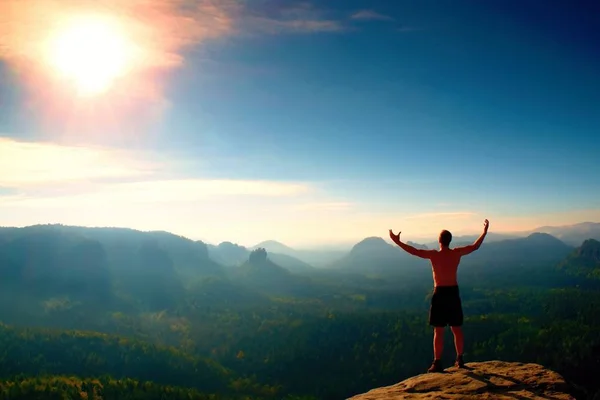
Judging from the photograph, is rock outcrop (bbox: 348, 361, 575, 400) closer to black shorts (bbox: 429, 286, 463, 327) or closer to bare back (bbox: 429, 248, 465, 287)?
black shorts (bbox: 429, 286, 463, 327)

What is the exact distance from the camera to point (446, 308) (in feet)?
51.8

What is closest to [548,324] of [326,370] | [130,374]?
[326,370]

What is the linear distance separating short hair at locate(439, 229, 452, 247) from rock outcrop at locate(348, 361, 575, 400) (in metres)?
4.47

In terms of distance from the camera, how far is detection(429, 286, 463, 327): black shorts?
1569 centimetres

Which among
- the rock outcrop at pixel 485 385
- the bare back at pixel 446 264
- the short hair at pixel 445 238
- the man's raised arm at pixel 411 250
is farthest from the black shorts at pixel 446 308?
the rock outcrop at pixel 485 385

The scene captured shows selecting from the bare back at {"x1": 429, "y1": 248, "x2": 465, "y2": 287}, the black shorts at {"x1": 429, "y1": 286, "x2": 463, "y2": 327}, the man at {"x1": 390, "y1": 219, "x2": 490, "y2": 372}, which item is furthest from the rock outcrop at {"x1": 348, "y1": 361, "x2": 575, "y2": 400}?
the bare back at {"x1": 429, "y1": 248, "x2": 465, "y2": 287}

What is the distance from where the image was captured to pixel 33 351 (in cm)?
16012

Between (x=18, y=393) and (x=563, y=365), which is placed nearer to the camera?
(x=18, y=393)

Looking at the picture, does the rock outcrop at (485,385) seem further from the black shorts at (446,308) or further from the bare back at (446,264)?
the bare back at (446,264)

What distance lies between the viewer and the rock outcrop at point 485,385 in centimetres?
1319

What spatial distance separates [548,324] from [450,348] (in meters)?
50.5

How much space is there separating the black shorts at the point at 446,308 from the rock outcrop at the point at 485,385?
69.2 inches

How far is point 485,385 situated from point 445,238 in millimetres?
4772

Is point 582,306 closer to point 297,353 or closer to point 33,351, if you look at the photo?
point 297,353
